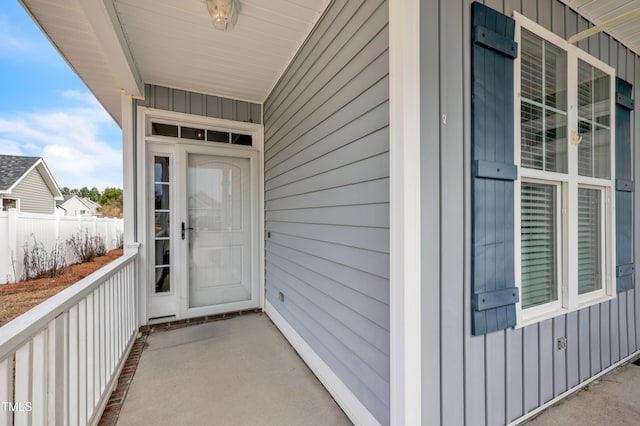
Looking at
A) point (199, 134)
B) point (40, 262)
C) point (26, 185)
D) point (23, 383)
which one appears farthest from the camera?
point (26, 185)

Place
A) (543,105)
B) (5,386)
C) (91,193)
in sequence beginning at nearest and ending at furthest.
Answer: (5,386), (543,105), (91,193)

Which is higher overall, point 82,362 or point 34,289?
point 82,362

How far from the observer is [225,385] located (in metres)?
2.05

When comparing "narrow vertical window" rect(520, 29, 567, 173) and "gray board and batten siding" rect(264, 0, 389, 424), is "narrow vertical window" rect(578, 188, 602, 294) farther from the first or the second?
"gray board and batten siding" rect(264, 0, 389, 424)

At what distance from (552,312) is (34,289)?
5721 mm

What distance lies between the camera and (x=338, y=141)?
1.84m

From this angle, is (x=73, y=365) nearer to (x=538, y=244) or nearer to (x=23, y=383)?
(x=23, y=383)

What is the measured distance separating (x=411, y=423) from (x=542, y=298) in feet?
4.02

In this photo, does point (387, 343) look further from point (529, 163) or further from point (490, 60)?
point (490, 60)

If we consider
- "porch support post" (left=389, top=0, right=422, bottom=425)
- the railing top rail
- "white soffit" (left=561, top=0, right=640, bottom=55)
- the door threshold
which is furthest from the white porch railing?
"white soffit" (left=561, top=0, right=640, bottom=55)

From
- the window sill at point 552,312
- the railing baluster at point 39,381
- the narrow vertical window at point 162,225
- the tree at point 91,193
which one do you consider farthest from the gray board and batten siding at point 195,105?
the tree at point 91,193

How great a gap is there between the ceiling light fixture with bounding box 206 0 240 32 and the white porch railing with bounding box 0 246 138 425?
197cm

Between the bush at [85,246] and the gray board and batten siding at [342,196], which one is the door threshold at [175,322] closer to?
the gray board and batten siding at [342,196]

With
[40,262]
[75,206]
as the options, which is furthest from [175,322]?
[75,206]
